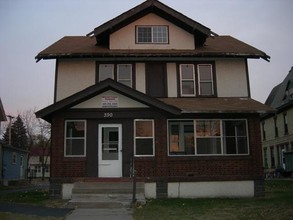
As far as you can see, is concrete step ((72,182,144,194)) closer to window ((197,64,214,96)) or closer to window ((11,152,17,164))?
window ((197,64,214,96))

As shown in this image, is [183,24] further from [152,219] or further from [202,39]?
[152,219]

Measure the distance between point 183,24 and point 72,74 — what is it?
6.24m

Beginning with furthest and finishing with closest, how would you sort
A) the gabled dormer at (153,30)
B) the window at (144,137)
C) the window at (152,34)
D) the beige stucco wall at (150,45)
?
the window at (152,34) → the beige stucco wall at (150,45) → the gabled dormer at (153,30) → the window at (144,137)

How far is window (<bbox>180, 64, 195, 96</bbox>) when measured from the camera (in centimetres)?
1923

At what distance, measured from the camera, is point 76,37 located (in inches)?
906

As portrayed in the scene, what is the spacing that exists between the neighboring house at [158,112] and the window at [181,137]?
0.05 metres

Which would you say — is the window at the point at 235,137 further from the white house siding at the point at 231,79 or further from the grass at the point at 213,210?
the grass at the point at 213,210

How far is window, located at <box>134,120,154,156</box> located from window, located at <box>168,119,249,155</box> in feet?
3.36

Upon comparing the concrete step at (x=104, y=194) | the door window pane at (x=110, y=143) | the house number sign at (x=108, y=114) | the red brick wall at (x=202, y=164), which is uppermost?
the house number sign at (x=108, y=114)

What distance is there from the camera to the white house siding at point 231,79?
63.3ft

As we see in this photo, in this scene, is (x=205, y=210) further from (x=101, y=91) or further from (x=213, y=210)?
(x=101, y=91)

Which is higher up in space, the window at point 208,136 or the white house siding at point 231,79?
the white house siding at point 231,79

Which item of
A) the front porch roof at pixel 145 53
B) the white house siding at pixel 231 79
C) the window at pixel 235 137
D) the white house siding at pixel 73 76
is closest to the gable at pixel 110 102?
the white house siding at pixel 73 76

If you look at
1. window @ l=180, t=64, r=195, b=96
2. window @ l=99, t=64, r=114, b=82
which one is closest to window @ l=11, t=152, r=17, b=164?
window @ l=99, t=64, r=114, b=82
